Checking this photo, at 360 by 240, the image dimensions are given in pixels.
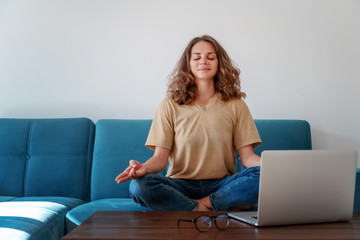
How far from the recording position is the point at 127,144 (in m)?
2.05

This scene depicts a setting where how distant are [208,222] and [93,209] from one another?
2.69 ft

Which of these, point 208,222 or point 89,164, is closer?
point 208,222

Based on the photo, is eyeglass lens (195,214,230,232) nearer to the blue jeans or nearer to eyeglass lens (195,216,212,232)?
eyeglass lens (195,216,212,232)

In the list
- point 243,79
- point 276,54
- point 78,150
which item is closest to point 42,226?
point 78,150

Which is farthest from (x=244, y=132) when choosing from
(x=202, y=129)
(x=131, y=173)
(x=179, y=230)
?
(x=179, y=230)

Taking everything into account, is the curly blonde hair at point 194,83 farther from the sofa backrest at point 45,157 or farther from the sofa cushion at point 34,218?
the sofa cushion at point 34,218

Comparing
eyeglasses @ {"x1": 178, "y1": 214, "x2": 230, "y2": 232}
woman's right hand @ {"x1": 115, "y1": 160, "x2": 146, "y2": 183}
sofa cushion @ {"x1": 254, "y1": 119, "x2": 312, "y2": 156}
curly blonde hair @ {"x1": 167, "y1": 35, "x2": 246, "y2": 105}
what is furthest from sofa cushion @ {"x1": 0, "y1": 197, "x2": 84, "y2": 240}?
sofa cushion @ {"x1": 254, "y1": 119, "x2": 312, "y2": 156}

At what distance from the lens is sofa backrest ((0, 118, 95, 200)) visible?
A: 201 centimetres

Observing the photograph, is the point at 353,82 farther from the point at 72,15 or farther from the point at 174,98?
the point at 72,15

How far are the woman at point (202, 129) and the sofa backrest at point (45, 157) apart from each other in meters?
0.58

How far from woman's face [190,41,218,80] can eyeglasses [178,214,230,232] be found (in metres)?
0.94

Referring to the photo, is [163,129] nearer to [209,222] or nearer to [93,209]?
[93,209]

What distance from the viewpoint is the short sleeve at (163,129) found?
1694 mm


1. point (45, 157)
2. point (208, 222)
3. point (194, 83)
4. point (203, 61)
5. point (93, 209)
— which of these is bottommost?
point (93, 209)
